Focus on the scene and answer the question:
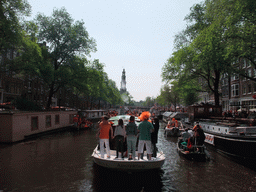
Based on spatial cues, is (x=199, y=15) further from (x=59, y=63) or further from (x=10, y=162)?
(x=10, y=162)

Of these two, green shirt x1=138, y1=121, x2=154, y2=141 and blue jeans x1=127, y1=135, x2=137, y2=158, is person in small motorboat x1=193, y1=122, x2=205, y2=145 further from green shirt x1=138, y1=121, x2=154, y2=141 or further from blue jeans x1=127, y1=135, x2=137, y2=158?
blue jeans x1=127, y1=135, x2=137, y2=158

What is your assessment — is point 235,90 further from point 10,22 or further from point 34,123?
point 10,22

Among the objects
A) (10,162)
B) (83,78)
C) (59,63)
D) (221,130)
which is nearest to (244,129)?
(221,130)

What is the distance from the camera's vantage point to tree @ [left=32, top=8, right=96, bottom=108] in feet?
106

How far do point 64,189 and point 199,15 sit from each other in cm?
2987

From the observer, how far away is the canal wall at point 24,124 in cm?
1814

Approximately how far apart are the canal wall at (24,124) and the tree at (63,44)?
21.5 ft

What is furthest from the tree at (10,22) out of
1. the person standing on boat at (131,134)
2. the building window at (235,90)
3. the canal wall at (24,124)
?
the building window at (235,90)

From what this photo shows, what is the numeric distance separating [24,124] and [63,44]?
55.9 feet

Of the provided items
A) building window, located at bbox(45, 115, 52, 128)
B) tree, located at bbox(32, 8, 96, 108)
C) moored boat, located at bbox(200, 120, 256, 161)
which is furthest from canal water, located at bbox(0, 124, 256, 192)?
tree, located at bbox(32, 8, 96, 108)

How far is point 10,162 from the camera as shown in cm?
1174

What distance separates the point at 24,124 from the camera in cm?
2017

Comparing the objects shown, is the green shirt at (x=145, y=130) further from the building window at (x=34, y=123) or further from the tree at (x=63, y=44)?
the tree at (x=63, y=44)

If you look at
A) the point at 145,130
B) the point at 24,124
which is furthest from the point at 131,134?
the point at 24,124
